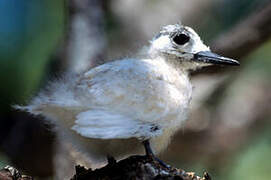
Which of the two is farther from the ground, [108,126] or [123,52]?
[123,52]

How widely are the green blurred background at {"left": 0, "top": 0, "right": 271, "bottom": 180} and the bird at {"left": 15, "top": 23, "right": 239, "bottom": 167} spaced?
7.51ft

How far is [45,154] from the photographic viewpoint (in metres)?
5.54

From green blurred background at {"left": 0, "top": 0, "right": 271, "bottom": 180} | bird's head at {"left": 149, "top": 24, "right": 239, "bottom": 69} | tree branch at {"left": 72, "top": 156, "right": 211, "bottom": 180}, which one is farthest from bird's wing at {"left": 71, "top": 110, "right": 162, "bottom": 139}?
green blurred background at {"left": 0, "top": 0, "right": 271, "bottom": 180}

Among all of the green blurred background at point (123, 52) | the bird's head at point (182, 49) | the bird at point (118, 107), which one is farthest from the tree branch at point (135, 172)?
the green blurred background at point (123, 52)

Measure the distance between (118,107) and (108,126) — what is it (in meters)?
0.12

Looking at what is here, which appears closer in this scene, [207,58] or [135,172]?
[135,172]

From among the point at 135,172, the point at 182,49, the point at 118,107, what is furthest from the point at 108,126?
the point at 182,49

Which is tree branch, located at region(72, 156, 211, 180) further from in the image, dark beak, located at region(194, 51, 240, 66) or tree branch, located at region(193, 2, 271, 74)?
tree branch, located at region(193, 2, 271, 74)

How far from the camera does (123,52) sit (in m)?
5.86

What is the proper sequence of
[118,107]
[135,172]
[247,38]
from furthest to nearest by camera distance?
[247,38] < [118,107] < [135,172]

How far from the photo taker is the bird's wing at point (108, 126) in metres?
2.63

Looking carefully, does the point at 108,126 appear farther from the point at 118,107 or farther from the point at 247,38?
the point at 247,38

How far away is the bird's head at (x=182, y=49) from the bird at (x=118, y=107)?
0.17m

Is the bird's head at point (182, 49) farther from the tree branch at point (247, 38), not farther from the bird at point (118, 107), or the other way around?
the tree branch at point (247, 38)
